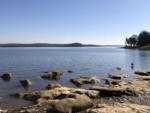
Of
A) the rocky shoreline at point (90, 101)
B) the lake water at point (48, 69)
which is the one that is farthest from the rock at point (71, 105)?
the lake water at point (48, 69)

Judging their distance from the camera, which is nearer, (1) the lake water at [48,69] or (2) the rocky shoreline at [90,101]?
(2) the rocky shoreline at [90,101]

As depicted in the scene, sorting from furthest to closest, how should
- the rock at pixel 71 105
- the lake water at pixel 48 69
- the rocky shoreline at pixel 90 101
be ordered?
1. the lake water at pixel 48 69
2. the rocky shoreline at pixel 90 101
3. the rock at pixel 71 105

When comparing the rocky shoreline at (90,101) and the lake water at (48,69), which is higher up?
the rocky shoreline at (90,101)

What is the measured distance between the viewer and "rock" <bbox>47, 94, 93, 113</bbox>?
1775 cm

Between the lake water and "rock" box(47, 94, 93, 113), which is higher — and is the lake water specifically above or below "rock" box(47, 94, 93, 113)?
below

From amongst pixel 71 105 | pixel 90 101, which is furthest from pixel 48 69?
pixel 71 105

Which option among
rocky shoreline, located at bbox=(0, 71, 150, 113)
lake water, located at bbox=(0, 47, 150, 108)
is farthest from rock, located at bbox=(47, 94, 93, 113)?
lake water, located at bbox=(0, 47, 150, 108)

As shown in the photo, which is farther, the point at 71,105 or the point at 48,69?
the point at 48,69

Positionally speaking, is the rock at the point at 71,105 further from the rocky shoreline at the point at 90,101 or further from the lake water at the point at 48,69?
the lake water at the point at 48,69

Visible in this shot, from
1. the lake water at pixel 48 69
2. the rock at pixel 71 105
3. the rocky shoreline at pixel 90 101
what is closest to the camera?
the rock at pixel 71 105

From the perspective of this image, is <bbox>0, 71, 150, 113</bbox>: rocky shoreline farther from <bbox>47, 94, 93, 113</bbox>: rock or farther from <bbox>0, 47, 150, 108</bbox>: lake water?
<bbox>0, 47, 150, 108</bbox>: lake water

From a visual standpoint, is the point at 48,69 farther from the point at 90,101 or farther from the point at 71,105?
the point at 71,105

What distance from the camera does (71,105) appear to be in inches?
719

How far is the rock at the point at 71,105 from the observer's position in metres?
17.8
